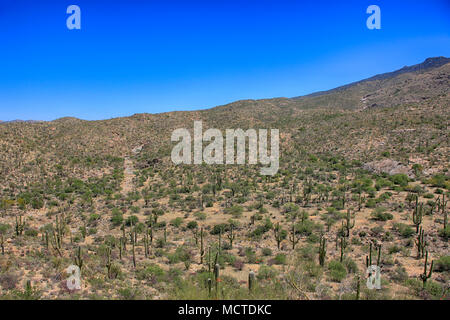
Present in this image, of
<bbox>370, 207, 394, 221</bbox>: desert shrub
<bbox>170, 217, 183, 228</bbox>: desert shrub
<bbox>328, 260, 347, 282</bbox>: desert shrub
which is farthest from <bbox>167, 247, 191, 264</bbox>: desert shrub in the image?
<bbox>370, 207, 394, 221</bbox>: desert shrub

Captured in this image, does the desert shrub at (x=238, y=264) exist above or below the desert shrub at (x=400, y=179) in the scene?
below

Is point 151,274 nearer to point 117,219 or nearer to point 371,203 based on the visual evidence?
point 117,219

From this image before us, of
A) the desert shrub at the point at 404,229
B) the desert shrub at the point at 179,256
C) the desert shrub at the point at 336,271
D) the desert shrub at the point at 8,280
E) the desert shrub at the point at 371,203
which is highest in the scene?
the desert shrub at the point at 371,203

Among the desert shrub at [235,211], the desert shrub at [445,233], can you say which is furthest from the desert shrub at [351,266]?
the desert shrub at [235,211]

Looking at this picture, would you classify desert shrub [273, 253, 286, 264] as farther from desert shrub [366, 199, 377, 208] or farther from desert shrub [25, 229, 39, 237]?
desert shrub [25, 229, 39, 237]

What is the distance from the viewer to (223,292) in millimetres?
7758

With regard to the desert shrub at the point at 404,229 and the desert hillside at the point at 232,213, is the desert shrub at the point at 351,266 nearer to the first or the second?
the desert hillside at the point at 232,213

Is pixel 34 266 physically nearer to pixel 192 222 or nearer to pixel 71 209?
pixel 192 222

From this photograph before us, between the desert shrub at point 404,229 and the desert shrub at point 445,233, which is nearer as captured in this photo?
the desert shrub at point 445,233

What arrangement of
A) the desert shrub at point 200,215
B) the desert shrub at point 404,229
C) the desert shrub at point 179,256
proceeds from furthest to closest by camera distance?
the desert shrub at point 200,215 → the desert shrub at point 404,229 → the desert shrub at point 179,256

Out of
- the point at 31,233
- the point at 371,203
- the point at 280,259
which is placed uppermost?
the point at 371,203

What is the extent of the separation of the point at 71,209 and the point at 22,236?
713 cm

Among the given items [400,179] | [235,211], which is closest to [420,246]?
[235,211]
